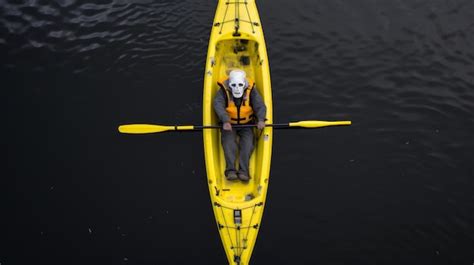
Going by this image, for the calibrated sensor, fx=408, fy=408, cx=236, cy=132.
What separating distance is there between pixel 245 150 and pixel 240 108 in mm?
736

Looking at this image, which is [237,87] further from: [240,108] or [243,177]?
[243,177]

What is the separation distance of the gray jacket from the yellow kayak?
0.30 meters

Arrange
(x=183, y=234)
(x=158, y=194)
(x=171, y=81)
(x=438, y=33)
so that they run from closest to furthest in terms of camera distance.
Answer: (x=183, y=234) → (x=158, y=194) → (x=171, y=81) → (x=438, y=33)

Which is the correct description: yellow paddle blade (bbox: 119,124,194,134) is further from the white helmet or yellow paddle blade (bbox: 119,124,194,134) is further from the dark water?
the white helmet

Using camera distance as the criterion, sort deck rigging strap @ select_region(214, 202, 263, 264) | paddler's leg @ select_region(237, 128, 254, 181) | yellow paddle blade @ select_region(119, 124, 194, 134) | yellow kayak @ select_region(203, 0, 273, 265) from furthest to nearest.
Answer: yellow paddle blade @ select_region(119, 124, 194, 134) → paddler's leg @ select_region(237, 128, 254, 181) → yellow kayak @ select_region(203, 0, 273, 265) → deck rigging strap @ select_region(214, 202, 263, 264)

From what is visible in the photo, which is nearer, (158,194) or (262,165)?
(262,165)

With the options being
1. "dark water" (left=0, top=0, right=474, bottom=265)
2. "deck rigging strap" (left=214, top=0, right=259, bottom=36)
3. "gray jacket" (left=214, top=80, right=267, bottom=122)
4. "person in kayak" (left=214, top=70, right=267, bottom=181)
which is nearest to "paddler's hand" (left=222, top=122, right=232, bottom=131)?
"person in kayak" (left=214, top=70, right=267, bottom=181)

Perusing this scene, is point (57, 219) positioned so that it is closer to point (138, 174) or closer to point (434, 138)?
point (138, 174)

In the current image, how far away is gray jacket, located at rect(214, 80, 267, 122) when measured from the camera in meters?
7.07

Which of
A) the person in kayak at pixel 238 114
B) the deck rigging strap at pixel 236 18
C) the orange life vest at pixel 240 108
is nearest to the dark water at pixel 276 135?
the person in kayak at pixel 238 114

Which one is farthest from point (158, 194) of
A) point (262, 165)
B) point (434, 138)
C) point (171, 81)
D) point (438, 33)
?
point (438, 33)

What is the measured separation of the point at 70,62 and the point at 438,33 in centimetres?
895

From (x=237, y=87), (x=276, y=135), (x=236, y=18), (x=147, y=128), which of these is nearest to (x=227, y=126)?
(x=237, y=87)

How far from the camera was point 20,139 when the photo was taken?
322 inches
